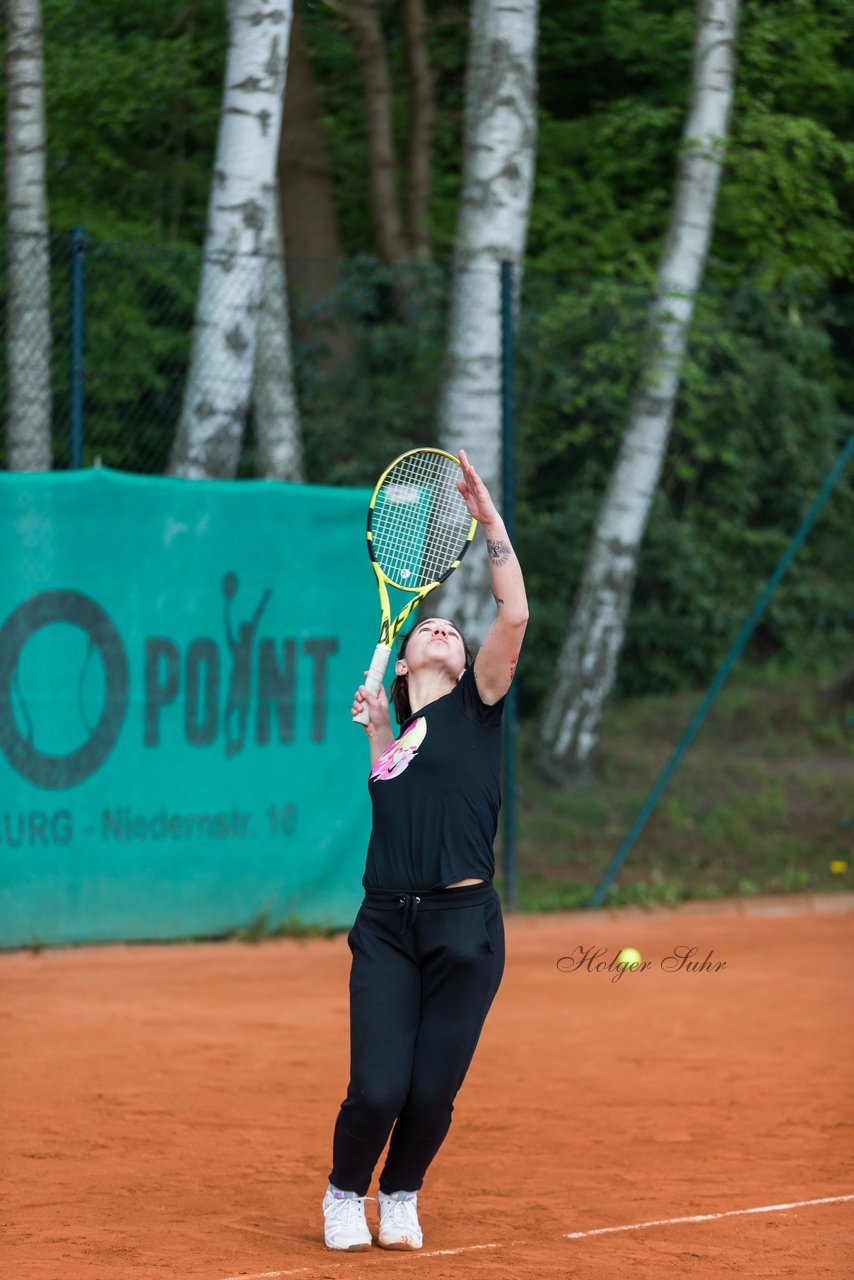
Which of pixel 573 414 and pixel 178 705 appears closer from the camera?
pixel 178 705

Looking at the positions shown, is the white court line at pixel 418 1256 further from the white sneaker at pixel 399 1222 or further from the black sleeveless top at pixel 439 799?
the black sleeveless top at pixel 439 799

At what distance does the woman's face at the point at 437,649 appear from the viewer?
171 inches

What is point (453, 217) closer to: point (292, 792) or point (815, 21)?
point (815, 21)

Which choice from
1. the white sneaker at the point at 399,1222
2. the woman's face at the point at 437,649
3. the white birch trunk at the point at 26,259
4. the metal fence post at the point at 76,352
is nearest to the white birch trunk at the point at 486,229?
the white birch trunk at the point at 26,259

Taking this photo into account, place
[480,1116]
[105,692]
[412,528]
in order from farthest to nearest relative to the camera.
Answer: [105,692], [480,1116], [412,528]

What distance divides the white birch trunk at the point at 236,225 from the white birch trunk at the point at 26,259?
90 centimetres

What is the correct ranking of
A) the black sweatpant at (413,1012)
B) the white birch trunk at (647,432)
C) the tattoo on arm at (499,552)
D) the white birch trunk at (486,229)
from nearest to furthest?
the black sweatpant at (413,1012), the tattoo on arm at (499,552), the white birch trunk at (486,229), the white birch trunk at (647,432)

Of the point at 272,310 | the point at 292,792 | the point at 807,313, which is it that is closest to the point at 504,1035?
the point at 292,792

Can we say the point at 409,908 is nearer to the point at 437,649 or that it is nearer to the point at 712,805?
the point at 437,649

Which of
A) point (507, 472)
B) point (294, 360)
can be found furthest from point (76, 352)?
point (294, 360)

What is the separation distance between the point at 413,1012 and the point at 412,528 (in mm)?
1786

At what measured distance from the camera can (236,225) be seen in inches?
349

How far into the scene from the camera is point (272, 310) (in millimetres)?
11758

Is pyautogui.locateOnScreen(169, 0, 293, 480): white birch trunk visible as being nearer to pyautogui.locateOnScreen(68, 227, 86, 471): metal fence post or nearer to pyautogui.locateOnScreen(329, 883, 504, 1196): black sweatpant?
pyautogui.locateOnScreen(68, 227, 86, 471): metal fence post
